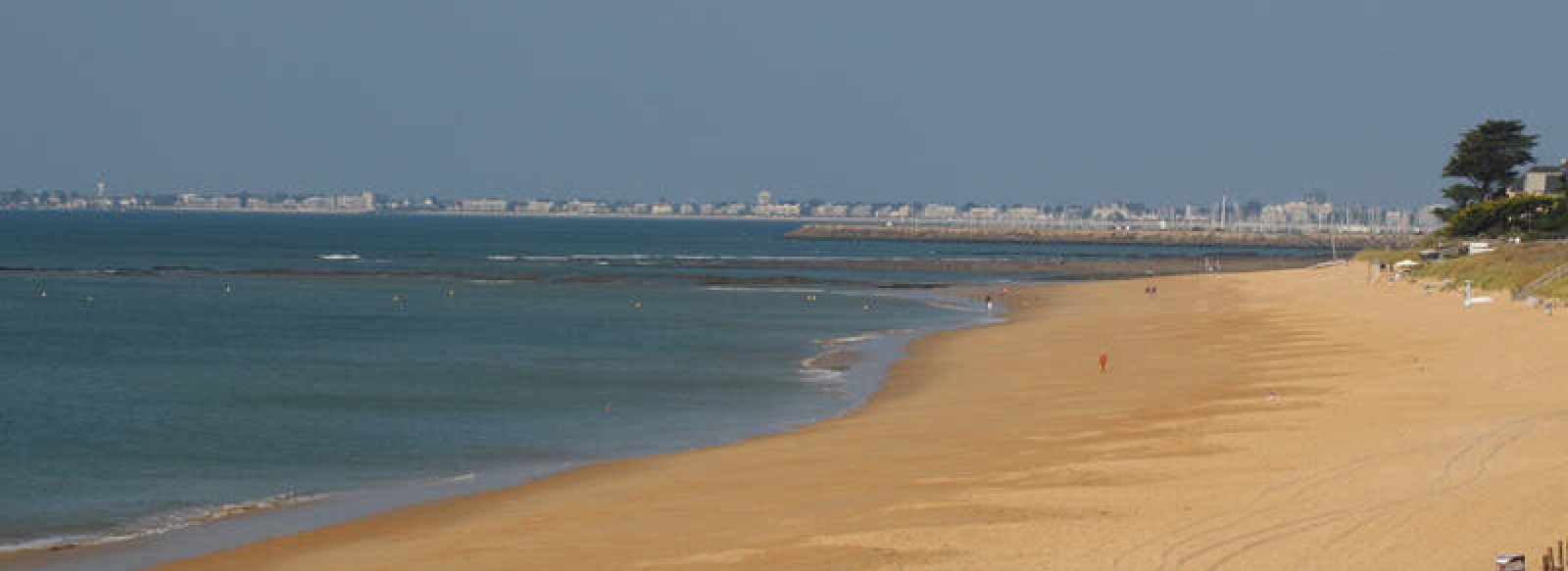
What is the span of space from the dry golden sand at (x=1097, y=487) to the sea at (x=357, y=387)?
1.90m

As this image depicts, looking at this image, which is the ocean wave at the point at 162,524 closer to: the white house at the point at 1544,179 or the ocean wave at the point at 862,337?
the ocean wave at the point at 862,337

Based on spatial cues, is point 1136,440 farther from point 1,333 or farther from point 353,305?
point 353,305

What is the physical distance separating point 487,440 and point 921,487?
10.2 metres

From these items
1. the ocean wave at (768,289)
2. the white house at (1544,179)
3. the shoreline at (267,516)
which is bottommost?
the ocean wave at (768,289)

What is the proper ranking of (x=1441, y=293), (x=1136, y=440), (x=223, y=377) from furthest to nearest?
(x=1441, y=293)
(x=223, y=377)
(x=1136, y=440)

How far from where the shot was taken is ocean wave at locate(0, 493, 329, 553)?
739 inches

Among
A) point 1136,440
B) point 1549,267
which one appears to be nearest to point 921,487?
point 1136,440

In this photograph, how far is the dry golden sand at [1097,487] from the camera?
15.2m

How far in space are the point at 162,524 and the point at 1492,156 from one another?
92314 millimetres

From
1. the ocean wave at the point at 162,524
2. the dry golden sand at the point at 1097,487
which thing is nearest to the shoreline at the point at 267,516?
the ocean wave at the point at 162,524

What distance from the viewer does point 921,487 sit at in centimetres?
2000

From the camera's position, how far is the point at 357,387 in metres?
35.8

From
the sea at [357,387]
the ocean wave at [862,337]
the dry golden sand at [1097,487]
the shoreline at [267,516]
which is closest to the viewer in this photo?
the dry golden sand at [1097,487]

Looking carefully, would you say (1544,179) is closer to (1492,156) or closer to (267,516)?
(1492,156)
